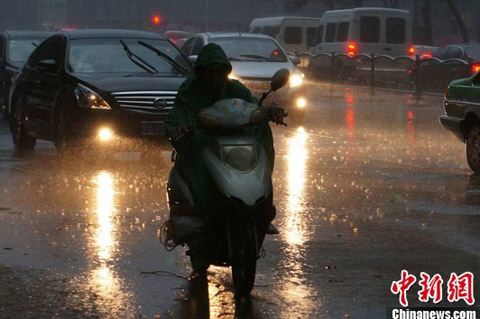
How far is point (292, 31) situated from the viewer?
4616 centimetres

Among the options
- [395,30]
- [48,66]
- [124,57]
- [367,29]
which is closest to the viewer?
[48,66]

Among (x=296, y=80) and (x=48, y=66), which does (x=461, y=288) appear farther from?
(x=296, y=80)

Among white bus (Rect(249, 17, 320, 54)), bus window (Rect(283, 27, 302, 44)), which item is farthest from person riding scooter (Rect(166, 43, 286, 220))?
bus window (Rect(283, 27, 302, 44))

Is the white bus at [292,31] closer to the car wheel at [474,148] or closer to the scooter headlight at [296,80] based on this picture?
the scooter headlight at [296,80]

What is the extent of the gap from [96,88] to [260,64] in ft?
30.1

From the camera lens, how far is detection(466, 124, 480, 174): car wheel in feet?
47.3

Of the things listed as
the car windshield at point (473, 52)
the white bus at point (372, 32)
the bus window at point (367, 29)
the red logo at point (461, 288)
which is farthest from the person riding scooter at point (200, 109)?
the bus window at point (367, 29)

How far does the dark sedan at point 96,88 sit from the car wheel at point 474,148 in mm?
3540

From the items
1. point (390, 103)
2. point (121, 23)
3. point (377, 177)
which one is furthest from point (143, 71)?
point (121, 23)

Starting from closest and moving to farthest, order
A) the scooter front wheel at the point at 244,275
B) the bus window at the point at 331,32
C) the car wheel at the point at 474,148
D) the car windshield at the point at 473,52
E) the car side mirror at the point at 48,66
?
the scooter front wheel at the point at 244,275
the car wheel at the point at 474,148
the car side mirror at the point at 48,66
the car windshield at the point at 473,52
the bus window at the point at 331,32

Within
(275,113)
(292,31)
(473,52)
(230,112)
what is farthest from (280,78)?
(292,31)

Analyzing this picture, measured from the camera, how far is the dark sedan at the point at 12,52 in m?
23.0

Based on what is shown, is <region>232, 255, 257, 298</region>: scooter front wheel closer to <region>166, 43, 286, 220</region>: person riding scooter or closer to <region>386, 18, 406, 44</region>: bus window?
<region>166, 43, 286, 220</region>: person riding scooter

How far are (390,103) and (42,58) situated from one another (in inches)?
573
